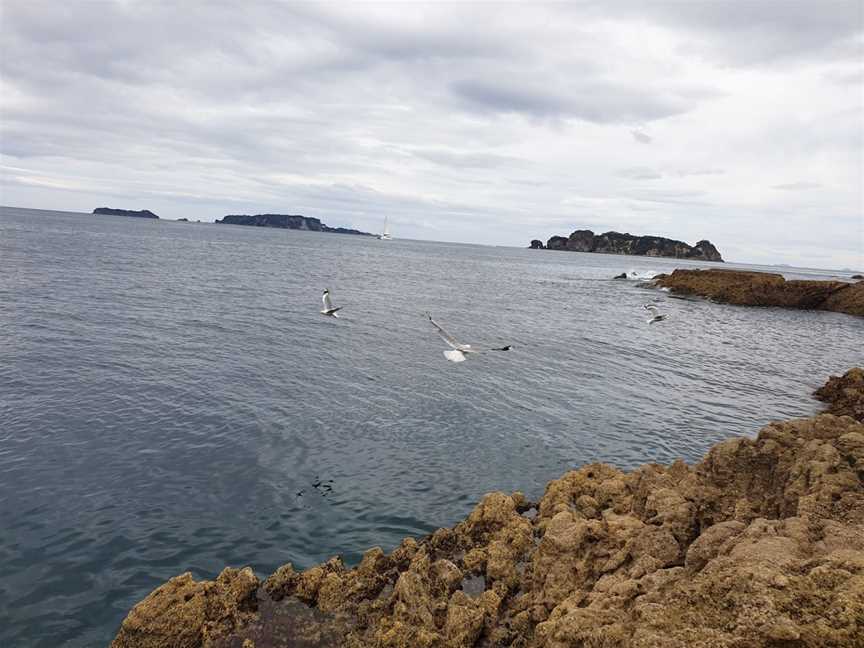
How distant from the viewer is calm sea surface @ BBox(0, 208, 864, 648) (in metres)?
11.3

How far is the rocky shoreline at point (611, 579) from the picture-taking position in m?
5.84

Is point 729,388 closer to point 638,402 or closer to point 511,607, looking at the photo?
point 638,402

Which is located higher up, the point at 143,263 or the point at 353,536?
the point at 143,263

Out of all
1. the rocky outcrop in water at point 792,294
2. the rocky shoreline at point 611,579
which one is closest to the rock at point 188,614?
the rocky shoreline at point 611,579

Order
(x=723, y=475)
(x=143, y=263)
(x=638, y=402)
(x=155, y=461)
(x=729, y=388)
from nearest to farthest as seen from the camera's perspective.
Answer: (x=723, y=475), (x=155, y=461), (x=638, y=402), (x=729, y=388), (x=143, y=263)

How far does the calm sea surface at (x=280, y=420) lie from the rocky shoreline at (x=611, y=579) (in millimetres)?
1832

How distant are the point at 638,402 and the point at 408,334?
16.1 metres

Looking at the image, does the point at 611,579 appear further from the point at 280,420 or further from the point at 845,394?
the point at 845,394

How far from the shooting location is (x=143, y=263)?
217 ft

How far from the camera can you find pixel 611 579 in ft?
27.2

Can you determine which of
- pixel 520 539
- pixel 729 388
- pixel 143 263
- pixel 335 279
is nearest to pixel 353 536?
pixel 520 539

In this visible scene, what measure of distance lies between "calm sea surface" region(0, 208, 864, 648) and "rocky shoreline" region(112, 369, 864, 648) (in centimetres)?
183

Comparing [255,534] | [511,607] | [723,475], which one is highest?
[723,475]

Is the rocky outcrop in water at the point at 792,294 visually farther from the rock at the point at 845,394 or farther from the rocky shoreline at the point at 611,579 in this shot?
the rocky shoreline at the point at 611,579
